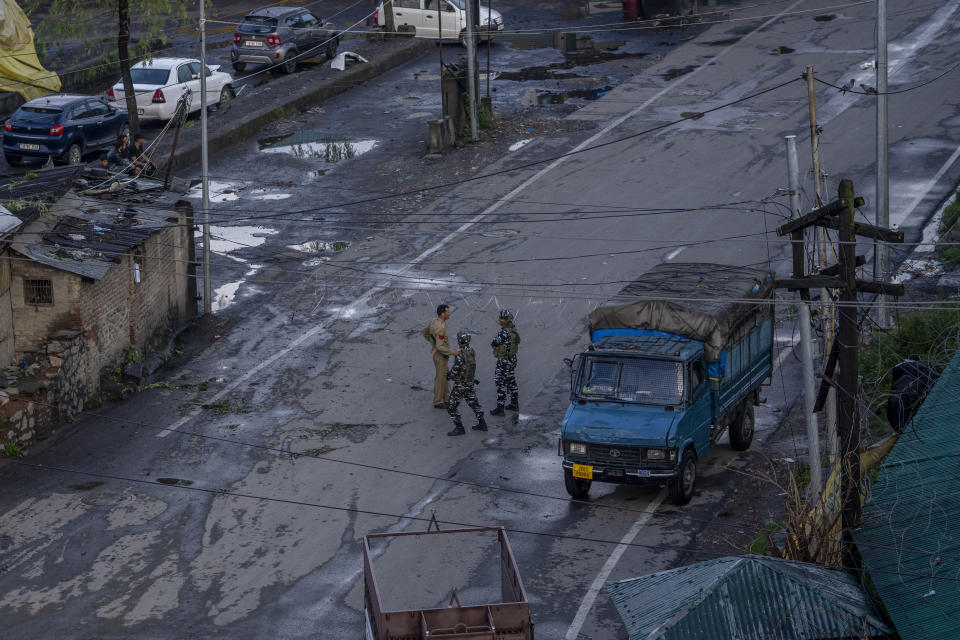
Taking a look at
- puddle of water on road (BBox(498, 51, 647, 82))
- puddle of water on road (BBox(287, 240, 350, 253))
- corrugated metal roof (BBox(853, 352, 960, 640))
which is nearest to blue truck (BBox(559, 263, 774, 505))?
corrugated metal roof (BBox(853, 352, 960, 640))

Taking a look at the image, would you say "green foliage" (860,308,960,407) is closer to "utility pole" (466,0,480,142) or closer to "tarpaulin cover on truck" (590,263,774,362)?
"tarpaulin cover on truck" (590,263,774,362)

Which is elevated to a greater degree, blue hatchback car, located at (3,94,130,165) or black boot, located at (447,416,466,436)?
blue hatchback car, located at (3,94,130,165)

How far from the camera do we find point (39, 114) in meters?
29.6

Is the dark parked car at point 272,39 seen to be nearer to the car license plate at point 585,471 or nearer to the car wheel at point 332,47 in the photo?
the car wheel at point 332,47

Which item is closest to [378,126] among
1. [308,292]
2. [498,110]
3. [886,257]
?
[498,110]

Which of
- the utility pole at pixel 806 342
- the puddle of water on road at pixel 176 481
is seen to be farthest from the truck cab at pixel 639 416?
the puddle of water on road at pixel 176 481

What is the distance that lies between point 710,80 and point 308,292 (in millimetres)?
15671

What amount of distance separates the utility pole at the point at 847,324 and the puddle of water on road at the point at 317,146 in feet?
65.2

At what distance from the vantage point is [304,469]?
1841 cm

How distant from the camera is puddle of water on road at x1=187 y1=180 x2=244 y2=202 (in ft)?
95.5

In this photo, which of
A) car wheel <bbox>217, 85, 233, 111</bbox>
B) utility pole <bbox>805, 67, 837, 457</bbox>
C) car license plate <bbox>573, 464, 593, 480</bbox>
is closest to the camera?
utility pole <bbox>805, 67, 837, 457</bbox>

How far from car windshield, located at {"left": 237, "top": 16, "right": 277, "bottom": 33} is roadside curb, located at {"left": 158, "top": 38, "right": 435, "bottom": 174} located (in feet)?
5.06

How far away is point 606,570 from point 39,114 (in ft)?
66.9

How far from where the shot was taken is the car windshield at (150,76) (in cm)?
3359
